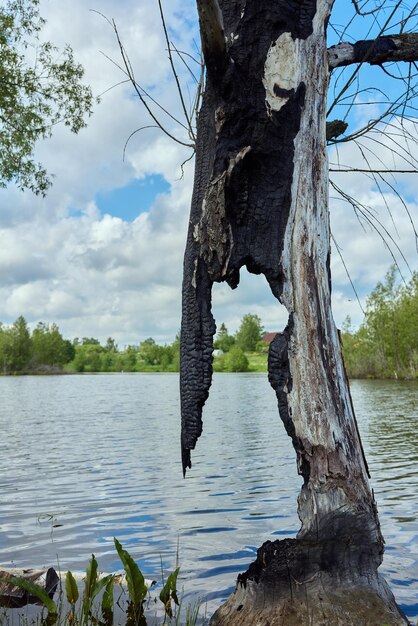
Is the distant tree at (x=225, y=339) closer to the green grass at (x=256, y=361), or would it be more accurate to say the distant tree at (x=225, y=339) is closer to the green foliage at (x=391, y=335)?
the green grass at (x=256, y=361)

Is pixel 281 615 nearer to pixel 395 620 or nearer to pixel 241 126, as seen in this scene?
pixel 395 620

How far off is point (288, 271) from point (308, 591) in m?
1.98

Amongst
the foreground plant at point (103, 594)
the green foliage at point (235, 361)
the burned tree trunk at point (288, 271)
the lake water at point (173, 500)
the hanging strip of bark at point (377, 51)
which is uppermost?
the green foliage at point (235, 361)

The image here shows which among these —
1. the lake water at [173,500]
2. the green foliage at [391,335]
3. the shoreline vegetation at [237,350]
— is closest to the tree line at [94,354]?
the shoreline vegetation at [237,350]

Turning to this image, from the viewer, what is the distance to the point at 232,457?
15406 mm

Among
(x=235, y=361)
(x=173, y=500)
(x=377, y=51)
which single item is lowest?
(x=173, y=500)

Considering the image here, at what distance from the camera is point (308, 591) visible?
3.91m

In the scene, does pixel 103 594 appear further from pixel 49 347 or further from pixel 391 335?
pixel 49 347

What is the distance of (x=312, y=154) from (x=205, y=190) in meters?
0.77

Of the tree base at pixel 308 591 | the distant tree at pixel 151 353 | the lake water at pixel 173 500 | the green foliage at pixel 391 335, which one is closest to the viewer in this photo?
the tree base at pixel 308 591

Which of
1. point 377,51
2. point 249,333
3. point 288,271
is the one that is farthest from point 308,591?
point 249,333

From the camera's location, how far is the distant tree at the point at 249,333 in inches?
4911

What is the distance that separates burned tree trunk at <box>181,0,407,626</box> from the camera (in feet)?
13.0

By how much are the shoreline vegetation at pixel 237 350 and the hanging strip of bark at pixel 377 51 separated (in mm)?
48643
